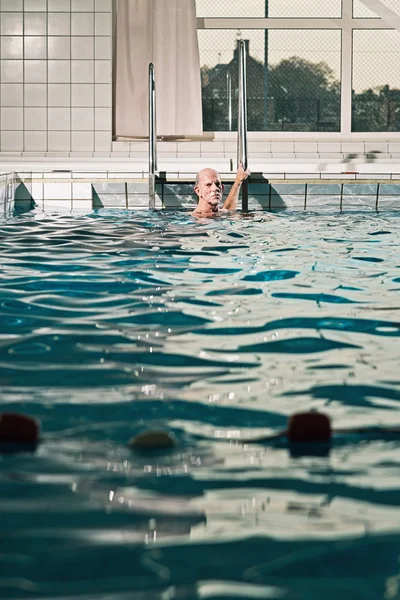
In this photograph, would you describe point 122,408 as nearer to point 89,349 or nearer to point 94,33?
point 89,349

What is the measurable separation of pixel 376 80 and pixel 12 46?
2.99m

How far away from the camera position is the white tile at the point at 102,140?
741 centimetres

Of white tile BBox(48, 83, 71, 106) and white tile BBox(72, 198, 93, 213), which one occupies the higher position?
white tile BBox(48, 83, 71, 106)

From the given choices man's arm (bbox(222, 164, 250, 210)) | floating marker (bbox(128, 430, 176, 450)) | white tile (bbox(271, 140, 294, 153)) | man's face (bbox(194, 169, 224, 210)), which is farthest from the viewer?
white tile (bbox(271, 140, 294, 153))

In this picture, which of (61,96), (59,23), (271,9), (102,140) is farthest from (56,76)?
(271,9)

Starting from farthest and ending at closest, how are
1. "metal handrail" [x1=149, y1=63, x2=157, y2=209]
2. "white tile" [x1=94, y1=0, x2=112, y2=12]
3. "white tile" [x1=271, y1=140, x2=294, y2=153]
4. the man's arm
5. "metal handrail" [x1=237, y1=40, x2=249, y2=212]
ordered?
"white tile" [x1=271, y1=140, x2=294, y2=153] < "white tile" [x1=94, y1=0, x2=112, y2=12] < "metal handrail" [x1=149, y1=63, x2=157, y2=209] < "metal handrail" [x1=237, y1=40, x2=249, y2=212] < the man's arm

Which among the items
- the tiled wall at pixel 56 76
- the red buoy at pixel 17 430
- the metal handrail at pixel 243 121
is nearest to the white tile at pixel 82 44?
the tiled wall at pixel 56 76

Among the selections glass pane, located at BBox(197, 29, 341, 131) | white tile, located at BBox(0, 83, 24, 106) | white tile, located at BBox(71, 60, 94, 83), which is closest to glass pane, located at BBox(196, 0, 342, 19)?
glass pane, located at BBox(197, 29, 341, 131)

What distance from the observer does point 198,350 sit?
6.90ft

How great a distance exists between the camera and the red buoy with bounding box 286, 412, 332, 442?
1449 mm

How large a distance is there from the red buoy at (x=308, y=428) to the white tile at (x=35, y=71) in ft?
21.1

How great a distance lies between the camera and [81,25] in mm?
7359

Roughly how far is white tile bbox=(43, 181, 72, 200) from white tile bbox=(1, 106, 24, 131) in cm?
155

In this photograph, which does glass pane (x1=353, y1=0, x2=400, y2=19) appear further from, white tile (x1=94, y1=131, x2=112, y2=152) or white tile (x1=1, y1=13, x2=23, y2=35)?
white tile (x1=1, y1=13, x2=23, y2=35)
